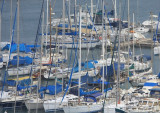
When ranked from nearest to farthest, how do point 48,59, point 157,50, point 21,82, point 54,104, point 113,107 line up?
point 113,107 < point 54,104 < point 21,82 < point 48,59 < point 157,50

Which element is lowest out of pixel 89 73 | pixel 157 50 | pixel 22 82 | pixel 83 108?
pixel 83 108

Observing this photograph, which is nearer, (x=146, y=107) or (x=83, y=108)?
(x=146, y=107)

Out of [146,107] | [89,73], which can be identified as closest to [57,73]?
[89,73]

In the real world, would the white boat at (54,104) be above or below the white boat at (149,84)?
below

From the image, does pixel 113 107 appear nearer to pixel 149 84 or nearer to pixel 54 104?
pixel 54 104

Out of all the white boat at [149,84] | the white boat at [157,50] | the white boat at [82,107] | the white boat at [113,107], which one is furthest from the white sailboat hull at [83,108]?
the white boat at [157,50]

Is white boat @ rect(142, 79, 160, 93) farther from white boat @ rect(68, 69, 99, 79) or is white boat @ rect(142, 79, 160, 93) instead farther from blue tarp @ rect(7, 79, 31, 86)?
blue tarp @ rect(7, 79, 31, 86)

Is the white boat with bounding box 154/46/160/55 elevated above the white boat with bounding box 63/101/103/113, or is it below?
above

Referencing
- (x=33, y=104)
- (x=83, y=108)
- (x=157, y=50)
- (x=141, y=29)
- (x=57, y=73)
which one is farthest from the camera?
(x=141, y=29)

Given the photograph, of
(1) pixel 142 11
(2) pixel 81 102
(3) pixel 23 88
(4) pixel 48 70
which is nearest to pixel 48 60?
(4) pixel 48 70

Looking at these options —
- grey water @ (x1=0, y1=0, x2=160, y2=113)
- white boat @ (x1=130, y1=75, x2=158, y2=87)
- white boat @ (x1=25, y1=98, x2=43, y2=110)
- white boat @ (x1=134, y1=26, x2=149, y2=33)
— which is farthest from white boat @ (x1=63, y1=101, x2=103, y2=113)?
white boat @ (x1=134, y1=26, x2=149, y2=33)

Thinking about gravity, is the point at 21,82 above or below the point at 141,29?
below

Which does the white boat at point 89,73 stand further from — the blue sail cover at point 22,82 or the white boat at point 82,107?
the white boat at point 82,107

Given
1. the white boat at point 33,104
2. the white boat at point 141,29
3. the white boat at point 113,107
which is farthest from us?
the white boat at point 141,29
